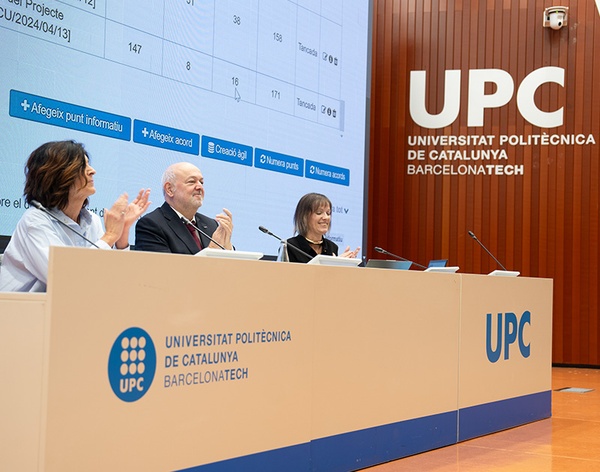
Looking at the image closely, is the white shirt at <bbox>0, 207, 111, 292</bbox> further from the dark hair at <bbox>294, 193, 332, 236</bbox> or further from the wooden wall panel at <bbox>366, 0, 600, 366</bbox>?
the wooden wall panel at <bbox>366, 0, 600, 366</bbox>

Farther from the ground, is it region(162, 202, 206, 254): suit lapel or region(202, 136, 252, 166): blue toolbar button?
region(202, 136, 252, 166): blue toolbar button

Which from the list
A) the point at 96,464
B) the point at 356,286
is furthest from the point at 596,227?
the point at 96,464

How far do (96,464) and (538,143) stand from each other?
22.3 feet

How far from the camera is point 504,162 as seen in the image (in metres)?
8.35

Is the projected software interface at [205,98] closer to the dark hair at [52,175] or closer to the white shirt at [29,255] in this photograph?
the dark hair at [52,175]

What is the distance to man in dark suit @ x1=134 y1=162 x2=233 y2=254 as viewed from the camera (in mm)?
4043

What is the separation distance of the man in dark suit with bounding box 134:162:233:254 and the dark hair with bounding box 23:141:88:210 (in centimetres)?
89

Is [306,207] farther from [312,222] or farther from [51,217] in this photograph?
[51,217]

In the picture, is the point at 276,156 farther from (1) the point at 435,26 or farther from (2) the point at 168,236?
(1) the point at 435,26

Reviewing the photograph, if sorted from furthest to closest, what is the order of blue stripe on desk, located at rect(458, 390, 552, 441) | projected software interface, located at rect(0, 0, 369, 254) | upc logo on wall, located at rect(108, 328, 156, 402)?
1. blue stripe on desk, located at rect(458, 390, 552, 441)
2. projected software interface, located at rect(0, 0, 369, 254)
3. upc logo on wall, located at rect(108, 328, 156, 402)

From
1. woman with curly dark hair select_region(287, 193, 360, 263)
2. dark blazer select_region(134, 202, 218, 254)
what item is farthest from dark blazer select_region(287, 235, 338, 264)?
dark blazer select_region(134, 202, 218, 254)

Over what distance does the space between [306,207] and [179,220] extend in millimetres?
957

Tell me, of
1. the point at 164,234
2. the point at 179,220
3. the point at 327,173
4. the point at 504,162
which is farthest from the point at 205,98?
the point at 504,162

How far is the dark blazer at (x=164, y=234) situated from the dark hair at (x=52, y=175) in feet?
2.86
